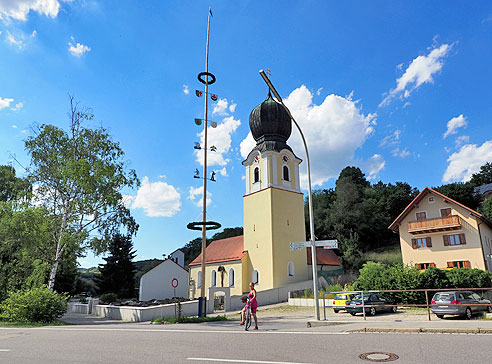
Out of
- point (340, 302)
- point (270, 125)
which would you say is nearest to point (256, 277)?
point (270, 125)

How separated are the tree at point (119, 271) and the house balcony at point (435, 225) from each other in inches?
1314

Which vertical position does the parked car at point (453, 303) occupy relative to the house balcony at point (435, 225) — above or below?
below

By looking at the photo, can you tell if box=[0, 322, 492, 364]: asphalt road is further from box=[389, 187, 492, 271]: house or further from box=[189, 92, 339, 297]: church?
box=[389, 187, 492, 271]: house

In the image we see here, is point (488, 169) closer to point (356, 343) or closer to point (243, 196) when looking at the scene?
point (243, 196)

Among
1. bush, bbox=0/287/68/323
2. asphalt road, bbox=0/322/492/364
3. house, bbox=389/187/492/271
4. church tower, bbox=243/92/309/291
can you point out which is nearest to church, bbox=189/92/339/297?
church tower, bbox=243/92/309/291

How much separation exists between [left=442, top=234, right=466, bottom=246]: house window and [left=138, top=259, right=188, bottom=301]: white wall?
27.3 m

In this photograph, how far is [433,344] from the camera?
25.4ft

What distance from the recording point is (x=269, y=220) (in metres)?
34.5

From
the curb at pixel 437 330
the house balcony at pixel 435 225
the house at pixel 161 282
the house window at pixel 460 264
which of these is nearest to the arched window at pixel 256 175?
the house at pixel 161 282

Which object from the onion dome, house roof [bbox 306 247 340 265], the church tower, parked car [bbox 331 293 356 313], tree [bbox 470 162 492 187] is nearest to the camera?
parked car [bbox 331 293 356 313]

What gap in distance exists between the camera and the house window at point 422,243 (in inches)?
1272

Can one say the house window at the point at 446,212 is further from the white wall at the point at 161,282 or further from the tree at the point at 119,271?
the tree at the point at 119,271

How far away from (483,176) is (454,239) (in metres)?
48.3

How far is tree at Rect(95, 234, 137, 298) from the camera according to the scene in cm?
4547
